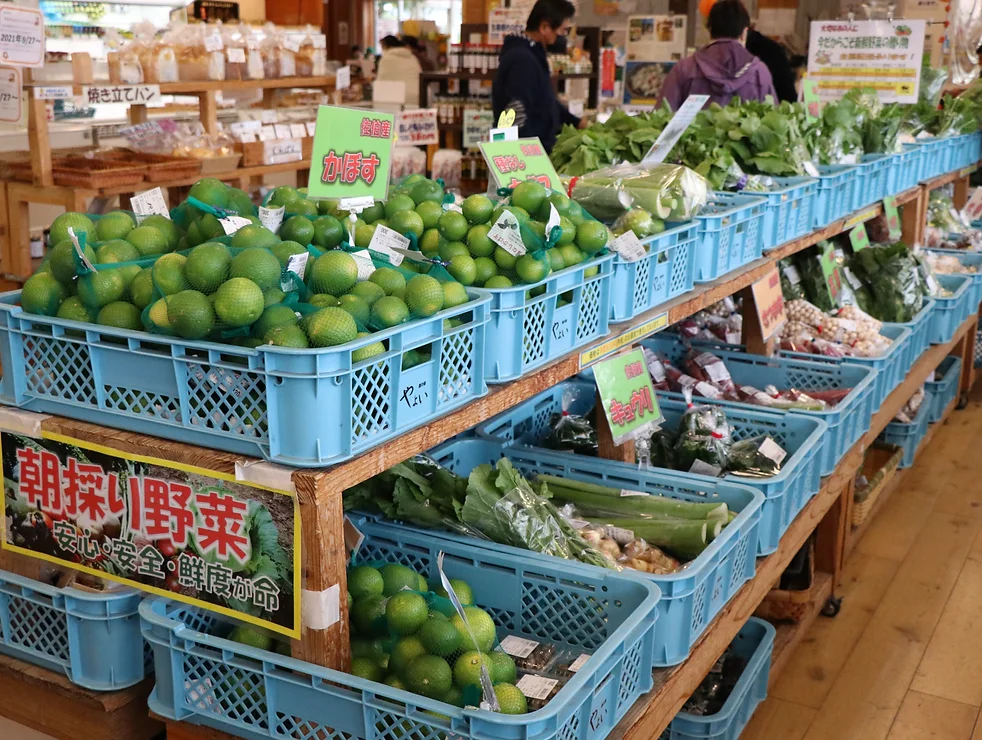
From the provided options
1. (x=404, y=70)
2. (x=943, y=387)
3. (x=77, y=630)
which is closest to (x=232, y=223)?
(x=77, y=630)

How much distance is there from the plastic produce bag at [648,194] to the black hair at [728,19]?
2529 millimetres

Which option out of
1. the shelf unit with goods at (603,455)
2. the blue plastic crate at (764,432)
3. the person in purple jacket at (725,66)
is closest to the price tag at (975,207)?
the person in purple jacket at (725,66)

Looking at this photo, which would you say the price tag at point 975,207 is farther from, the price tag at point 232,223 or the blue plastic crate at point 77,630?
the blue plastic crate at point 77,630

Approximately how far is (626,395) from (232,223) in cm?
111

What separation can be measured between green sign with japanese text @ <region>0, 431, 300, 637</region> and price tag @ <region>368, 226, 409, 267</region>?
49 centimetres

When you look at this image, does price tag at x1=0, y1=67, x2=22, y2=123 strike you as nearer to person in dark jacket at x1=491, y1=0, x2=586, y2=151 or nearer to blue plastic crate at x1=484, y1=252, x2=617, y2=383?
person in dark jacket at x1=491, y1=0, x2=586, y2=151

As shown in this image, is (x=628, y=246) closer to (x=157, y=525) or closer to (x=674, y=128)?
(x=674, y=128)

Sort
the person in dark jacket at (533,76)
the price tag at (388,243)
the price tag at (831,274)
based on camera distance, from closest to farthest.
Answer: the price tag at (388,243)
the price tag at (831,274)
the person in dark jacket at (533,76)

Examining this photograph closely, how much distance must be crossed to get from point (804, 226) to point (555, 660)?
195 cm

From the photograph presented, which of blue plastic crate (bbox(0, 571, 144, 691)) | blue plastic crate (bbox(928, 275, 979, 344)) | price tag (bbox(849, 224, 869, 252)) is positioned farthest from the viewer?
price tag (bbox(849, 224, 869, 252))

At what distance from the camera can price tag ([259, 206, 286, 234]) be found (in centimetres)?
181

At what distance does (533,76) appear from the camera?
579 centimetres

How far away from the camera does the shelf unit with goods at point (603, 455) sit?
1357mm

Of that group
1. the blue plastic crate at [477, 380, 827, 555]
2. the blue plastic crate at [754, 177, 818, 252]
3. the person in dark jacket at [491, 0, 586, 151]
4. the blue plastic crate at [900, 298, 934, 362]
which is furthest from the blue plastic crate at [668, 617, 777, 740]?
the person in dark jacket at [491, 0, 586, 151]
